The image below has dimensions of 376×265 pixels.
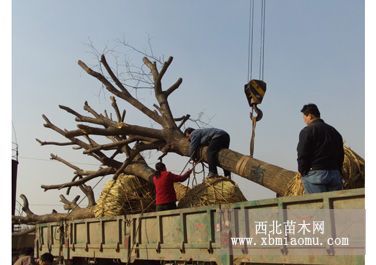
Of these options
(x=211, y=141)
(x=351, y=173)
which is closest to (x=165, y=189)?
(x=211, y=141)

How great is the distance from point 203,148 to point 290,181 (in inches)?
78.0

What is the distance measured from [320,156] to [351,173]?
2.96ft

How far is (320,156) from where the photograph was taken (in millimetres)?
5047

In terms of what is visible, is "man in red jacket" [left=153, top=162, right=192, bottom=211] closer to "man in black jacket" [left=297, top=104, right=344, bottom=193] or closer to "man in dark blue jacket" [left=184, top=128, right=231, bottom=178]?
"man in dark blue jacket" [left=184, top=128, right=231, bottom=178]

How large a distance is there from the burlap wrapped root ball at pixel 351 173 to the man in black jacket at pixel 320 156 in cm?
61

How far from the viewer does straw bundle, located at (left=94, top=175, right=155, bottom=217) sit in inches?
315

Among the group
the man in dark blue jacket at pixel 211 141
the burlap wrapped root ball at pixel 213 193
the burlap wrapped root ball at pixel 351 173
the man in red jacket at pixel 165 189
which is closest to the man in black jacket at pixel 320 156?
the burlap wrapped root ball at pixel 351 173

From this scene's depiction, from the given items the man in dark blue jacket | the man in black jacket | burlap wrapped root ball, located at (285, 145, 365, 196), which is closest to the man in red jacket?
the man in dark blue jacket

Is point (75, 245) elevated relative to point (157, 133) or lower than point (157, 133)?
lower

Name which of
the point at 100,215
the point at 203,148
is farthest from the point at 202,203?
the point at 100,215

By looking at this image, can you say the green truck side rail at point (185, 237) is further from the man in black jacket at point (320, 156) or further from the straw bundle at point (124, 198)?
the man in black jacket at point (320, 156)

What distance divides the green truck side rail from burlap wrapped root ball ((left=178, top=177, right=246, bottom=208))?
467 mm

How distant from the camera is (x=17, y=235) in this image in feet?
51.2

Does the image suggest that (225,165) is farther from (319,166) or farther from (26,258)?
(26,258)
